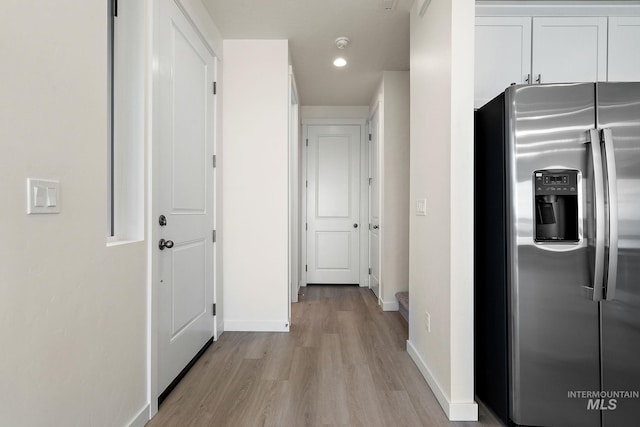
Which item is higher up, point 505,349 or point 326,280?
point 505,349

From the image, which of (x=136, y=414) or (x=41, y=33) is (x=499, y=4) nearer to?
(x=41, y=33)

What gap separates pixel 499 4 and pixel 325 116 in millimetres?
3050

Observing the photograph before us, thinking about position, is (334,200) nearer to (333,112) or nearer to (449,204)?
(333,112)

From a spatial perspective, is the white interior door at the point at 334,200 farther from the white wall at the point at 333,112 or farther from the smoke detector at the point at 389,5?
the smoke detector at the point at 389,5

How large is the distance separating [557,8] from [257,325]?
3.35 metres

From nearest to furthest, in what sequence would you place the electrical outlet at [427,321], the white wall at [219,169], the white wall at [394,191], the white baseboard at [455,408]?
1. the white baseboard at [455,408]
2. the electrical outlet at [427,321]
3. the white wall at [219,169]
4. the white wall at [394,191]

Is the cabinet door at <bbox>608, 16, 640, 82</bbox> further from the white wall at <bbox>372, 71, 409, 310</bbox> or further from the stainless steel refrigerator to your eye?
the white wall at <bbox>372, 71, 409, 310</bbox>

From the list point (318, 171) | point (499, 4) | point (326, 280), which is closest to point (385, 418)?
point (499, 4)

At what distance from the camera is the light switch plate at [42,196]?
3.52ft

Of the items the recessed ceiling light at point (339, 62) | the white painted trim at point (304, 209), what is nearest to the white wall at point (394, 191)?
the recessed ceiling light at point (339, 62)

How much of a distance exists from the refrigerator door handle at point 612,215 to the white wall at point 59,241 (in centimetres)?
224

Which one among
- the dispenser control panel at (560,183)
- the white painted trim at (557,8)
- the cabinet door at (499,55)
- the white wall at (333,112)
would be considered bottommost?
the dispenser control panel at (560,183)

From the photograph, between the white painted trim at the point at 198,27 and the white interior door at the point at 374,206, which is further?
the white interior door at the point at 374,206

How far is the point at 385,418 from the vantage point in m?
1.83
